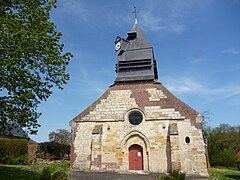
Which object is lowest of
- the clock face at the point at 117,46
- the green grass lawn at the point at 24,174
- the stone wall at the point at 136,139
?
the green grass lawn at the point at 24,174

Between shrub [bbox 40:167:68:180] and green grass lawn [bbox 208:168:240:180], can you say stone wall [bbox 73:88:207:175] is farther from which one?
shrub [bbox 40:167:68:180]

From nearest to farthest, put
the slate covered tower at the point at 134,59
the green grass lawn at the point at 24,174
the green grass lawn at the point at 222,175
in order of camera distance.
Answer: the green grass lawn at the point at 24,174, the green grass lawn at the point at 222,175, the slate covered tower at the point at 134,59

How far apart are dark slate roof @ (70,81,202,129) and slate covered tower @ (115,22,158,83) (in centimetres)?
57

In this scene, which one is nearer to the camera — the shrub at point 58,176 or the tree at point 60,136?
the shrub at point 58,176

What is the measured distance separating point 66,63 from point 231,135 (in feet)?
101

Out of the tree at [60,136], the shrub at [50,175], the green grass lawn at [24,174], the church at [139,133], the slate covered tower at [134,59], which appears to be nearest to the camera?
the shrub at [50,175]

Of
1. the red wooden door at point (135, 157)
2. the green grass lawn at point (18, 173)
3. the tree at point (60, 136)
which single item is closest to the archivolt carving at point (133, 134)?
the red wooden door at point (135, 157)

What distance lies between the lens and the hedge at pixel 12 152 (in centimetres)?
1605

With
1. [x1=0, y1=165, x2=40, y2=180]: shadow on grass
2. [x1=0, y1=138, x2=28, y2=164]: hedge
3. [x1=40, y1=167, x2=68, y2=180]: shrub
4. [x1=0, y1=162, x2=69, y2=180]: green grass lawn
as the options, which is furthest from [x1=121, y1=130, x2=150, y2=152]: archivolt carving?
[x1=0, y1=138, x2=28, y2=164]: hedge

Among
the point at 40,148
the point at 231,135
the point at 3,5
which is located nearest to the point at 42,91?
the point at 3,5

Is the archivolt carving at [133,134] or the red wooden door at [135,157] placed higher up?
the archivolt carving at [133,134]

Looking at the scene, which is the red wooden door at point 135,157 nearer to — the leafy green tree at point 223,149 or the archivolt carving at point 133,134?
the archivolt carving at point 133,134

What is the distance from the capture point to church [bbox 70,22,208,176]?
12.8 meters

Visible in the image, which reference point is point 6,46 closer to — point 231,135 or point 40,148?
point 40,148
